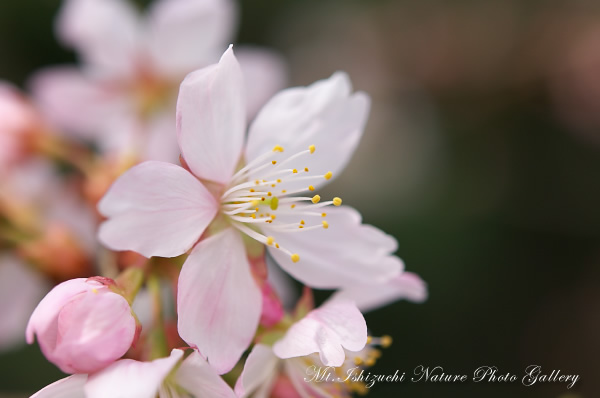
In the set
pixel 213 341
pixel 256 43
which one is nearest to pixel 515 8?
pixel 256 43

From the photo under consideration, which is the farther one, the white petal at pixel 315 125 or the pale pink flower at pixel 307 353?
the white petal at pixel 315 125

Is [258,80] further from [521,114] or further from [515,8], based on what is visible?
[515,8]

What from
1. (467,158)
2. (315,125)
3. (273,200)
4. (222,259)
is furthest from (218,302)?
(467,158)

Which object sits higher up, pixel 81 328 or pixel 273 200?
pixel 273 200

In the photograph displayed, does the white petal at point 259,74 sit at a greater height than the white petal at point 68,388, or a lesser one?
greater

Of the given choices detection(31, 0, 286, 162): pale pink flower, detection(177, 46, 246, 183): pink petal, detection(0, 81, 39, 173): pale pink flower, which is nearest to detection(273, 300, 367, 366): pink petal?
detection(177, 46, 246, 183): pink petal

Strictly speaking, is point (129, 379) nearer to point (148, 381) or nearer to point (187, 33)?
point (148, 381)

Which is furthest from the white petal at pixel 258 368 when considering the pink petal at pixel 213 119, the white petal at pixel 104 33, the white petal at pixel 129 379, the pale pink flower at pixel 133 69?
the white petal at pixel 104 33

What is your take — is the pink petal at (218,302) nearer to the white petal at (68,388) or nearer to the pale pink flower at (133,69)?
the white petal at (68,388)
